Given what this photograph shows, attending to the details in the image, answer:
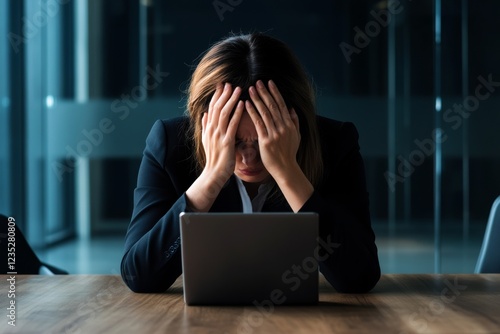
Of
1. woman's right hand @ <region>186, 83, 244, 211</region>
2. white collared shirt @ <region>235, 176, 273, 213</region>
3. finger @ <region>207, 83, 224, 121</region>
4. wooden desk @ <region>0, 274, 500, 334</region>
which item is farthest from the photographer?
white collared shirt @ <region>235, 176, 273, 213</region>

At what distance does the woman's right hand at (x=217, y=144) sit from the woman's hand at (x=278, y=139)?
1.9 inches

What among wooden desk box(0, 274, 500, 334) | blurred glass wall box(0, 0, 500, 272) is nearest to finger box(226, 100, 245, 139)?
wooden desk box(0, 274, 500, 334)

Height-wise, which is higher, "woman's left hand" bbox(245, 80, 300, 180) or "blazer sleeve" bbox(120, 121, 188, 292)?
"woman's left hand" bbox(245, 80, 300, 180)

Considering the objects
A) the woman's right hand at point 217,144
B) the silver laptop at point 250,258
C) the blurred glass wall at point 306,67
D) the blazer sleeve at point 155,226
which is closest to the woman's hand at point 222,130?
the woman's right hand at point 217,144

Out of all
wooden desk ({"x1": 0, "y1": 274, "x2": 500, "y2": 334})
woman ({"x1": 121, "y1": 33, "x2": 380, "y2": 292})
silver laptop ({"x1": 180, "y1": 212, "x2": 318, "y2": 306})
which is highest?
woman ({"x1": 121, "y1": 33, "x2": 380, "y2": 292})

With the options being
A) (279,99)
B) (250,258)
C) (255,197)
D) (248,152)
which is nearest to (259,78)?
(279,99)

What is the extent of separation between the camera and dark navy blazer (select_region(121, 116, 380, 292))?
1.80 metres

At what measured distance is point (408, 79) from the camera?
14.3 ft

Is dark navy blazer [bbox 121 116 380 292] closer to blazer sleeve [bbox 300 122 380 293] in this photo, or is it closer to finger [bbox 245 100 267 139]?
blazer sleeve [bbox 300 122 380 293]

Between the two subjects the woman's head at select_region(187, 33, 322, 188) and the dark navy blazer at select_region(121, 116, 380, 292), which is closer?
the dark navy blazer at select_region(121, 116, 380, 292)

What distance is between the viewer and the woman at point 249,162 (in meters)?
1.86

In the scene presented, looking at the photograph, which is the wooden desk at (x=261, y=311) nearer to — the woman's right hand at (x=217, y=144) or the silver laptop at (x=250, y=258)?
the silver laptop at (x=250, y=258)

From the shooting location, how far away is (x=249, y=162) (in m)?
2.06

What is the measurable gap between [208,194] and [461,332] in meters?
0.79
